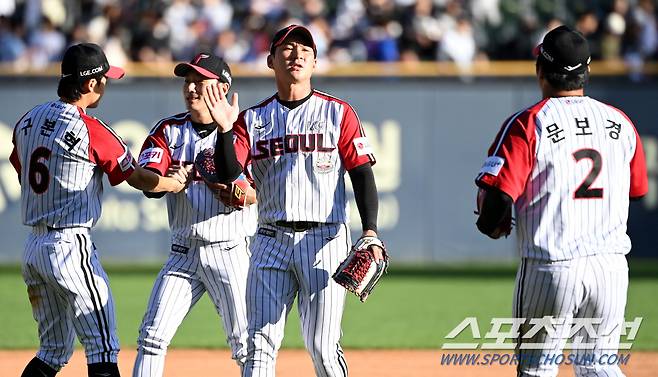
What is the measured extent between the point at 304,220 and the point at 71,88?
1587mm

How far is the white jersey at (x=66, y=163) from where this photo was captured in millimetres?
6230

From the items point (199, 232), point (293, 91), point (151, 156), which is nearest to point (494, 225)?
point (293, 91)

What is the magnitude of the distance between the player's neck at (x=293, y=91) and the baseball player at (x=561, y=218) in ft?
4.59

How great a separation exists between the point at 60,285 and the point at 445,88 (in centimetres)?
1203

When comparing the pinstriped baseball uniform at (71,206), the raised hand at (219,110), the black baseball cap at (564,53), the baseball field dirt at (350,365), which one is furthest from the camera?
the baseball field dirt at (350,365)

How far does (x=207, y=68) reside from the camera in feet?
21.8

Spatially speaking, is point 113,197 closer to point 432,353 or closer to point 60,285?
point 432,353

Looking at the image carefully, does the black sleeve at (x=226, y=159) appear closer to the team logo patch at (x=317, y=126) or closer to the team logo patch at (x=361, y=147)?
the team logo patch at (x=317, y=126)

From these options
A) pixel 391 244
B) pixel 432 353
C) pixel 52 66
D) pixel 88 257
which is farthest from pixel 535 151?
pixel 52 66

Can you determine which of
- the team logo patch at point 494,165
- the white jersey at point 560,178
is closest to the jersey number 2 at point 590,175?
the white jersey at point 560,178

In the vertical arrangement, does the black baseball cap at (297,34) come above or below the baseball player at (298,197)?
above

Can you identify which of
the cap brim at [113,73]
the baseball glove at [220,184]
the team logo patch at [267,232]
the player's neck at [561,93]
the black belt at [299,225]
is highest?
the cap brim at [113,73]

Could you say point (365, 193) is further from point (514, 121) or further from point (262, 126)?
point (514, 121)

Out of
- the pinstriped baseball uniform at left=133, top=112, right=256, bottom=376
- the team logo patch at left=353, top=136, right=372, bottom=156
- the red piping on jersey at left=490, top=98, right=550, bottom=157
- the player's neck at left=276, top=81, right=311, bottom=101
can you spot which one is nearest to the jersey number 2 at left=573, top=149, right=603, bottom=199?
the red piping on jersey at left=490, top=98, right=550, bottom=157
